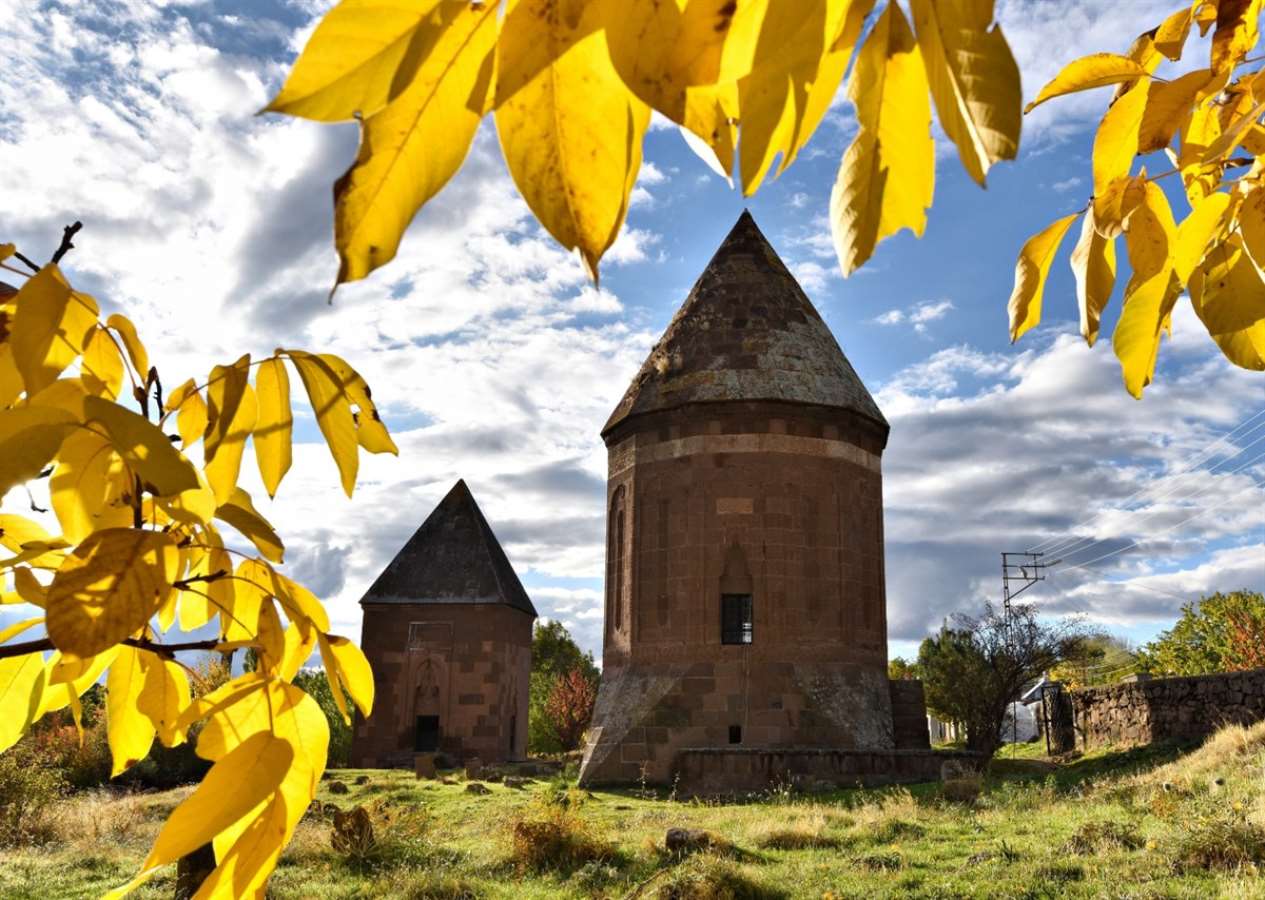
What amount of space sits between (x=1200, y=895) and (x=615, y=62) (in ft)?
29.5

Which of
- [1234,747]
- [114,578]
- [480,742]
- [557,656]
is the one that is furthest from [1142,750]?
[557,656]

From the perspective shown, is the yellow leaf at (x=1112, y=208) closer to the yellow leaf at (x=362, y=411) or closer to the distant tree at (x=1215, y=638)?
the yellow leaf at (x=362, y=411)

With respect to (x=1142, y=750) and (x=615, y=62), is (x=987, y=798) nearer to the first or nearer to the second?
(x=1142, y=750)

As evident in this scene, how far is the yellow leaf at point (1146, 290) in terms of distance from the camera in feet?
4.15

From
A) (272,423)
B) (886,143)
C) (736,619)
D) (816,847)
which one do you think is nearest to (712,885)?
(816,847)

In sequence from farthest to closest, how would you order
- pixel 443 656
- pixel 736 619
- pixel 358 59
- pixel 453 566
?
pixel 453 566
pixel 443 656
pixel 736 619
pixel 358 59

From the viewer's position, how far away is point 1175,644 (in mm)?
33250

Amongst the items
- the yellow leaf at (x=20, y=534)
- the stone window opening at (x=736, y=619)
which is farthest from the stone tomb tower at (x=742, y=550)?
the yellow leaf at (x=20, y=534)

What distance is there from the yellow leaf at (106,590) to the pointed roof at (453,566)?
26.7 metres

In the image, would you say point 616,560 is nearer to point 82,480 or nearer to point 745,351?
point 745,351

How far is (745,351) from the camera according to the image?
19.8 meters

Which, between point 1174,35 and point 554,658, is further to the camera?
point 554,658

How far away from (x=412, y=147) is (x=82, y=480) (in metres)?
0.56

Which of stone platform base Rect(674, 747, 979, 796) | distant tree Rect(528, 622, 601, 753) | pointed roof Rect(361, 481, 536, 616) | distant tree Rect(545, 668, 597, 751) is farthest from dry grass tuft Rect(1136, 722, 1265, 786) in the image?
distant tree Rect(528, 622, 601, 753)
